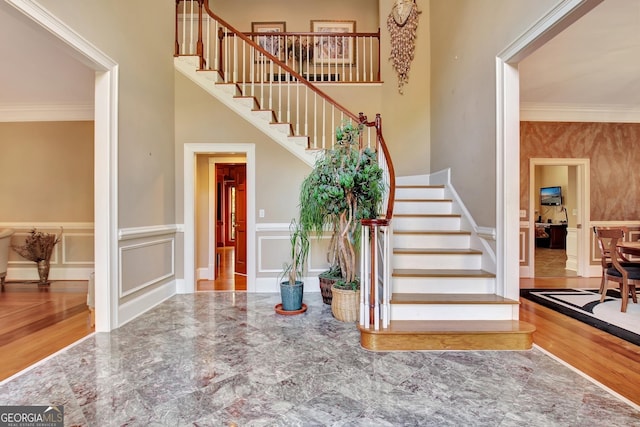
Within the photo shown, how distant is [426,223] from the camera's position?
3.88m

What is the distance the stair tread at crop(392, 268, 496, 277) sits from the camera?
9.90ft

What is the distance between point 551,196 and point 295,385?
10702 millimetres

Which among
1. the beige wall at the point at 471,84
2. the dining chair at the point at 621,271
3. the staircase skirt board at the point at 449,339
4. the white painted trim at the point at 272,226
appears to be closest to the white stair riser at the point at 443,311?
the staircase skirt board at the point at 449,339

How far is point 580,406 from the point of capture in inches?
71.0

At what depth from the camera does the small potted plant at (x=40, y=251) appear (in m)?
4.79

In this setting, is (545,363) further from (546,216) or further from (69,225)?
(546,216)

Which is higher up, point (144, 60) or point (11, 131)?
point (144, 60)

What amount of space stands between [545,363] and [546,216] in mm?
9448

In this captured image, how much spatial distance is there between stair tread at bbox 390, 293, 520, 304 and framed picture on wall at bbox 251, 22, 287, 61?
14.6 ft

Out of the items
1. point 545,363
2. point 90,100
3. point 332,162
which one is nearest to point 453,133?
point 332,162

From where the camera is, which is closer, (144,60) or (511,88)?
(511,88)

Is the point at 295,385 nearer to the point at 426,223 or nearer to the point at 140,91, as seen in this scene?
the point at 426,223

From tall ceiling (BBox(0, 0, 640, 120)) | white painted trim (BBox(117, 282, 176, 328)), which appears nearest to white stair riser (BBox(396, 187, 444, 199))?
tall ceiling (BBox(0, 0, 640, 120))

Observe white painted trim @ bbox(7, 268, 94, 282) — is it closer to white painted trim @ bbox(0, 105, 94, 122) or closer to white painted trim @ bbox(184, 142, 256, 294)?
white painted trim @ bbox(184, 142, 256, 294)
